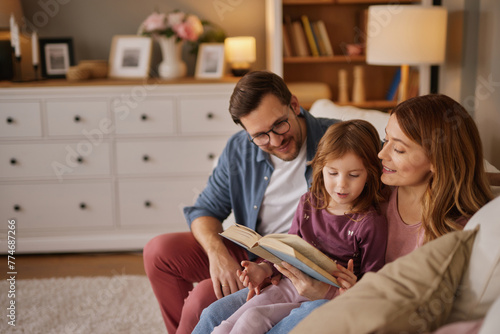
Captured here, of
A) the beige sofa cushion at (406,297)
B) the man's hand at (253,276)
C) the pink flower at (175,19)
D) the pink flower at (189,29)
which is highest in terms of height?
the pink flower at (175,19)

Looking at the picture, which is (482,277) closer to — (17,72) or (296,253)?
(296,253)

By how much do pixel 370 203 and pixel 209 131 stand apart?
1.68 meters

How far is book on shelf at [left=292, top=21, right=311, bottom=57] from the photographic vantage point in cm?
328

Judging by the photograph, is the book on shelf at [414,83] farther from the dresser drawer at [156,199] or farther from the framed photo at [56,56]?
the framed photo at [56,56]

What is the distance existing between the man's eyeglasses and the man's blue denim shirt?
5.6 inches

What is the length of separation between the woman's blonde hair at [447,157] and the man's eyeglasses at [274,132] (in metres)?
0.49

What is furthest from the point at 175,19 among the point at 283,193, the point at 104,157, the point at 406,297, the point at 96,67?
the point at 406,297

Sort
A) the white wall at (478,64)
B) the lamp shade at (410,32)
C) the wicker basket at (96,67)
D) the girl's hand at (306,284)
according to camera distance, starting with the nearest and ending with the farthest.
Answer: the girl's hand at (306,284)
the white wall at (478,64)
the lamp shade at (410,32)
the wicker basket at (96,67)

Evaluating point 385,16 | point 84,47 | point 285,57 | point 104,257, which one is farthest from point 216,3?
point 104,257

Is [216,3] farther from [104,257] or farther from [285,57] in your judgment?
[104,257]

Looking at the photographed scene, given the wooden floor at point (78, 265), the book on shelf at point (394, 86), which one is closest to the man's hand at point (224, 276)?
the wooden floor at point (78, 265)

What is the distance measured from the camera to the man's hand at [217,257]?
171 centimetres

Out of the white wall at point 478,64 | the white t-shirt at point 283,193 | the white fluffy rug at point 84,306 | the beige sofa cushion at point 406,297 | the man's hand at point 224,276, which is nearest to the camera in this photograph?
the beige sofa cushion at point 406,297

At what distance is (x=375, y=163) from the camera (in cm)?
153
